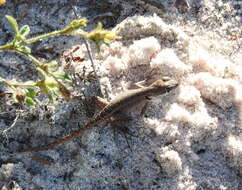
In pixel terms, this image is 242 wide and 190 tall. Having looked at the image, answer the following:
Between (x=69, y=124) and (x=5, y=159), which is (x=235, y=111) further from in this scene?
(x=5, y=159)

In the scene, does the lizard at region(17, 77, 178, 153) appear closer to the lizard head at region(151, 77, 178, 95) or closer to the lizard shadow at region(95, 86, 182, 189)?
the lizard head at region(151, 77, 178, 95)

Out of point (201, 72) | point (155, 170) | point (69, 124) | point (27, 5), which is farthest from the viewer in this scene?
point (27, 5)

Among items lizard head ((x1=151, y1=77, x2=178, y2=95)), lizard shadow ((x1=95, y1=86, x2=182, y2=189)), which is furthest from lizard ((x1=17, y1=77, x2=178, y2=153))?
lizard shadow ((x1=95, y1=86, x2=182, y2=189))

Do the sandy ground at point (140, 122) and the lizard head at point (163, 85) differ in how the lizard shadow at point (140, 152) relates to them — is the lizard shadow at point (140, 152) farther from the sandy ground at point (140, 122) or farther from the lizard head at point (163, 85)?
the lizard head at point (163, 85)

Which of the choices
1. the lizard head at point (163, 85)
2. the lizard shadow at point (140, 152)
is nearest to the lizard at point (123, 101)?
the lizard head at point (163, 85)

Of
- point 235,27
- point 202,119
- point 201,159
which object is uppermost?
point 235,27

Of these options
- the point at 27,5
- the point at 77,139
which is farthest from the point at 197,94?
the point at 27,5
